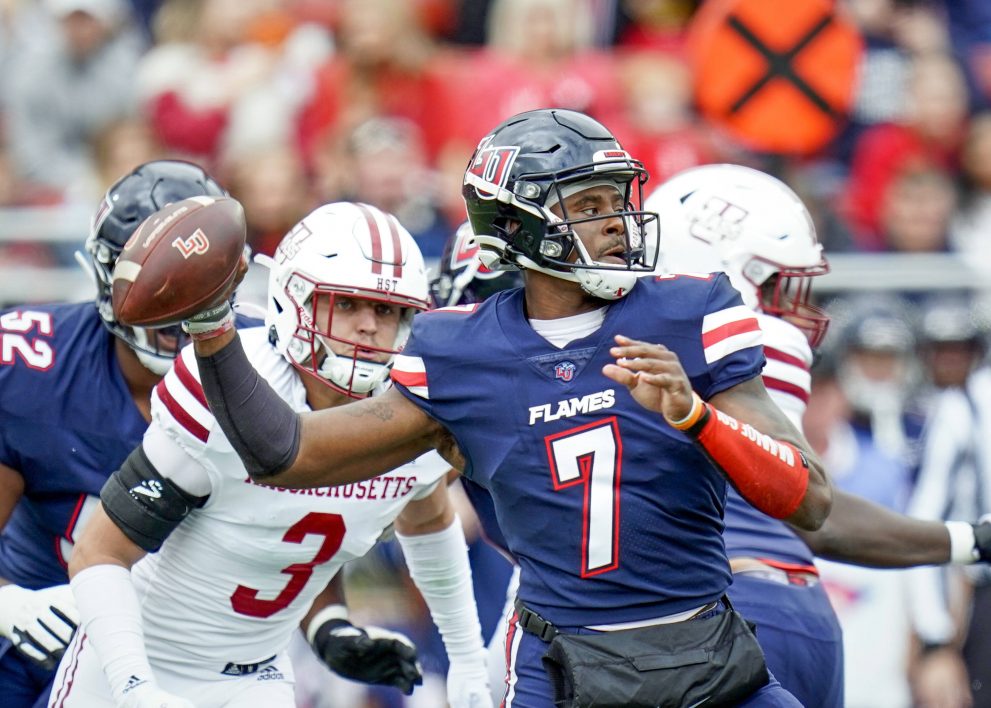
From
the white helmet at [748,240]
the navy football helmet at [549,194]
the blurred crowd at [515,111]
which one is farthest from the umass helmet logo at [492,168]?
the blurred crowd at [515,111]

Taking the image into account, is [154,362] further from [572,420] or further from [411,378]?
[572,420]

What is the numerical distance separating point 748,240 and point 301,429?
1.67 meters

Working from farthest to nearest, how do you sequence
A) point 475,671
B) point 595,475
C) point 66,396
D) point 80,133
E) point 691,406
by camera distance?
point 80,133 → point 475,671 → point 66,396 → point 595,475 → point 691,406

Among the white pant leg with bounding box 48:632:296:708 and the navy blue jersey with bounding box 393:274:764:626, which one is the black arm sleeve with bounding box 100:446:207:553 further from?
the navy blue jersey with bounding box 393:274:764:626

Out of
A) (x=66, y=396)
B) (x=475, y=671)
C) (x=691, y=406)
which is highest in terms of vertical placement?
(x=691, y=406)

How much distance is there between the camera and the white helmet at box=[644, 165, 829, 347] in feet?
15.4

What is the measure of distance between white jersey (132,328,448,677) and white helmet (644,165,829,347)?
974 mm

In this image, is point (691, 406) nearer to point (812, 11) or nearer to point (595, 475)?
point (595, 475)

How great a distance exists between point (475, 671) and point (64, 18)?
4.99 m

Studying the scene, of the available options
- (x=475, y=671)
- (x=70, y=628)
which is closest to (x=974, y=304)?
(x=475, y=671)

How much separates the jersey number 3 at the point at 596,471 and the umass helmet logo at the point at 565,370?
0.35 feet

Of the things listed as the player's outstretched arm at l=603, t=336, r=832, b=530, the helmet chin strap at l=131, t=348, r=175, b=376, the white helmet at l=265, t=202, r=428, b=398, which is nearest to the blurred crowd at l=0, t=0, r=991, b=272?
the helmet chin strap at l=131, t=348, r=175, b=376

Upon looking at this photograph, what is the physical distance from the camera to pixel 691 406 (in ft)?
10.4

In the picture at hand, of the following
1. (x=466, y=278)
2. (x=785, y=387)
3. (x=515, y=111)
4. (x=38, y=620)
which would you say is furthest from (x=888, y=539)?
(x=515, y=111)
